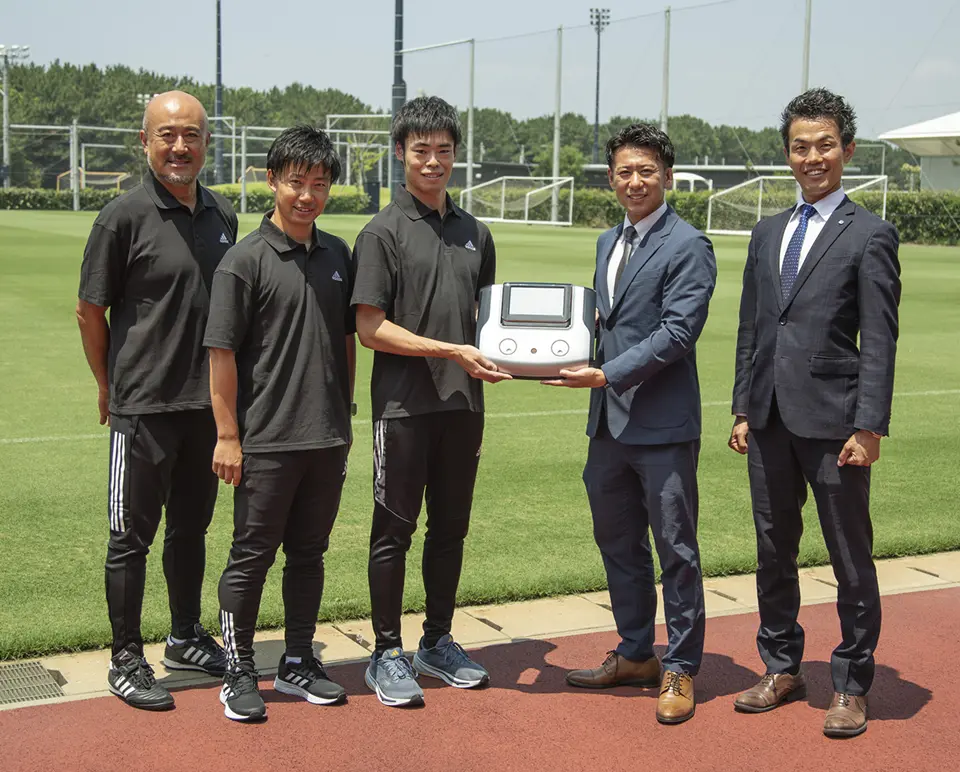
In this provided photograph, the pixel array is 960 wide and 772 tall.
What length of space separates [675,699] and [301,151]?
8.18 ft

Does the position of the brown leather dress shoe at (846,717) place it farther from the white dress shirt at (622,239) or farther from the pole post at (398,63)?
the pole post at (398,63)

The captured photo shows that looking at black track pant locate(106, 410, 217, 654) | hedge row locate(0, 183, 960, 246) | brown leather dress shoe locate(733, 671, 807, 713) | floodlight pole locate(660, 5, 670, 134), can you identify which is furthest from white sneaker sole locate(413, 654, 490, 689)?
floodlight pole locate(660, 5, 670, 134)

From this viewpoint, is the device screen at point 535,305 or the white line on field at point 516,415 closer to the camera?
the device screen at point 535,305

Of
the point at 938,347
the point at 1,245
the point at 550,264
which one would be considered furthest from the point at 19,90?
the point at 938,347

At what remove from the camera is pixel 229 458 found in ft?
14.9

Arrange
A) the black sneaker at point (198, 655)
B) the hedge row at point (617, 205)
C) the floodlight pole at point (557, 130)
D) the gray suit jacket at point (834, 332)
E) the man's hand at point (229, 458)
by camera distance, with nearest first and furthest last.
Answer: the gray suit jacket at point (834, 332), the man's hand at point (229, 458), the black sneaker at point (198, 655), the hedge row at point (617, 205), the floodlight pole at point (557, 130)

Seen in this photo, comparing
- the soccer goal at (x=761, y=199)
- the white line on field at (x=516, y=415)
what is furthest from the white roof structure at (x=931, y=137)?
the white line on field at (x=516, y=415)

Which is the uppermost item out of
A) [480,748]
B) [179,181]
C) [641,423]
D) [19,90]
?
[19,90]

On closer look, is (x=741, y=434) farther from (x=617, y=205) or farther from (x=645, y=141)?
(x=617, y=205)

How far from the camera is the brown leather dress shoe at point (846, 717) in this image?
4453mm

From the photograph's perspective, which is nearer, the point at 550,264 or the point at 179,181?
the point at 179,181

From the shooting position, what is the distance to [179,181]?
4.70 m

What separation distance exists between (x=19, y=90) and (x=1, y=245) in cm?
11657

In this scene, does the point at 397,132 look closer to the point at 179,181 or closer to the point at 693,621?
the point at 179,181
